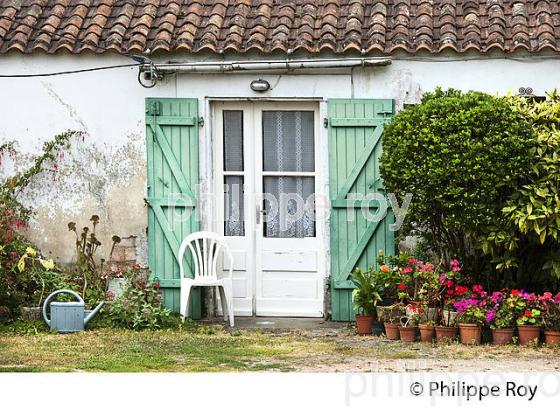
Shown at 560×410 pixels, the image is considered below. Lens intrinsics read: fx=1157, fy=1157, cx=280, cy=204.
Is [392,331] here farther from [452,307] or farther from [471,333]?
[471,333]

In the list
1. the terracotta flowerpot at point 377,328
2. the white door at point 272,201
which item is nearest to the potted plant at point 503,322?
the terracotta flowerpot at point 377,328

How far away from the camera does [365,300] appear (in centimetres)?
1169

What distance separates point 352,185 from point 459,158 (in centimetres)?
175

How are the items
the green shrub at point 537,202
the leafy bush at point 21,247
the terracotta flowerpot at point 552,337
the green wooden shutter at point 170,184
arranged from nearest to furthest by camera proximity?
the terracotta flowerpot at point 552,337
the green shrub at point 537,202
the leafy bush at point 21,247
the green wooden shutter at point 170,184

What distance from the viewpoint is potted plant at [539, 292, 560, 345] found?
35.5 feet

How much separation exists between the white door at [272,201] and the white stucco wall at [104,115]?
0.27m

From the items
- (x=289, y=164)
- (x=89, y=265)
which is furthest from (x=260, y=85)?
(x=89, y=265)

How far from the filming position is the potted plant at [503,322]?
11.0 meters

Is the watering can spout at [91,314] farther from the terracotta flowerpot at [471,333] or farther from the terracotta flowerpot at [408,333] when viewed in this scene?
the terracotta flowerpot at [471,333]

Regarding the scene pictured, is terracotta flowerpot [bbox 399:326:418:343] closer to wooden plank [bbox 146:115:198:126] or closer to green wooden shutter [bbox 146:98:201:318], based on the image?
green wooden shutter [bbox 146:98:201:318]

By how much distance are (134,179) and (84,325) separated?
5.88 feet

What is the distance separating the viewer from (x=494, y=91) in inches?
484

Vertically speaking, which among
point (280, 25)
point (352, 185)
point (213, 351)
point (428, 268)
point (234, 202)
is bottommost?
point (213, 351)

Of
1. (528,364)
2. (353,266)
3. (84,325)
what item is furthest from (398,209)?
(84,325)
